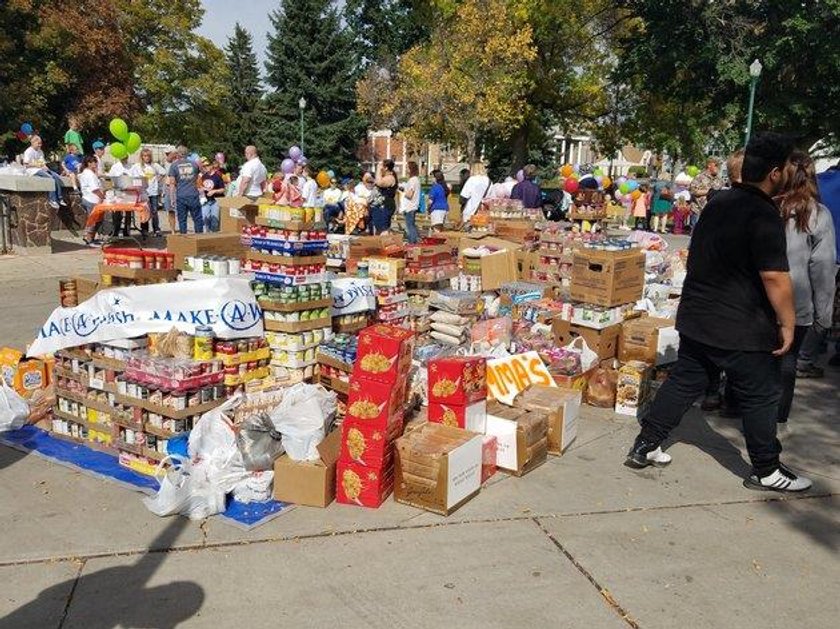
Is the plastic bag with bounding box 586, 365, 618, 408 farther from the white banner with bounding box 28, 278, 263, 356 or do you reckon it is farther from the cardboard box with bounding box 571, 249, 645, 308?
the white banner with bounding box 28, 278, 263, 356

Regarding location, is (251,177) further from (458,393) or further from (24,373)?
(458,393)

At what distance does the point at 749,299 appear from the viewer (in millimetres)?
4434

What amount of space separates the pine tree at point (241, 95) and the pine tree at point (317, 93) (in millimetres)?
3224

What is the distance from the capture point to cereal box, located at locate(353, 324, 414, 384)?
434 centimetres

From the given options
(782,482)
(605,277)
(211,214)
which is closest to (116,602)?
(782,482)

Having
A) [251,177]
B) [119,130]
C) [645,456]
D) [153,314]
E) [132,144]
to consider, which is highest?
[119,130]

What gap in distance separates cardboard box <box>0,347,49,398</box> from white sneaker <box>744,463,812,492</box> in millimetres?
5478


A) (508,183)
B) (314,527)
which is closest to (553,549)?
(314,527)

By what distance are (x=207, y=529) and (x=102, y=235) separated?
45.5 feet

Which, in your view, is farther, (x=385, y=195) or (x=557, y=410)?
(x=385, y=195)

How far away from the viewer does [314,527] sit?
4.12 m

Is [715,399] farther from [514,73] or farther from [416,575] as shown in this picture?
[514,73]

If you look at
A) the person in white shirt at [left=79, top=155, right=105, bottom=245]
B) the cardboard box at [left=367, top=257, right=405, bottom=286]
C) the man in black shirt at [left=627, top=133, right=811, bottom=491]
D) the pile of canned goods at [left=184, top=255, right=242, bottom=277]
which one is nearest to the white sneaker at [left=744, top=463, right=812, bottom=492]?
the man in black shirt at [left=627, top=133, right=811, bottom=491]

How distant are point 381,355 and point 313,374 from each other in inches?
63.2
